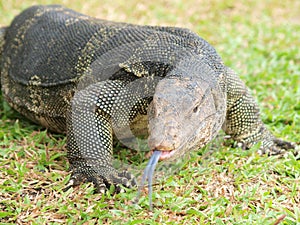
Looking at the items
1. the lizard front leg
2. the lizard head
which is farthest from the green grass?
the lizard head

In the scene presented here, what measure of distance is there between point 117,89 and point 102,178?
0.86m

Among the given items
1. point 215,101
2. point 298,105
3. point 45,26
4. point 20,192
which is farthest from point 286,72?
point 20,192

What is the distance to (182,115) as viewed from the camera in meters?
3.47

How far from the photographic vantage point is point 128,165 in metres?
4.46

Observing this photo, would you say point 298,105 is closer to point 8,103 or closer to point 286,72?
Result: point 286,72

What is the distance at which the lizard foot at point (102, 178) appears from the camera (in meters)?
3.97

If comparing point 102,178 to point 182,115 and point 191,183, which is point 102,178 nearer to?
point 191,183

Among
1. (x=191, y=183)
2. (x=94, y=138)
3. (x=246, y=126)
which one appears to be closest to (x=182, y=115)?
(x=191, y=183)

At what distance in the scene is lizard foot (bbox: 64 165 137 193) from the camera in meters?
3.97

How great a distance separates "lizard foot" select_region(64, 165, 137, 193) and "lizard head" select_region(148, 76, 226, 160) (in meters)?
0.66

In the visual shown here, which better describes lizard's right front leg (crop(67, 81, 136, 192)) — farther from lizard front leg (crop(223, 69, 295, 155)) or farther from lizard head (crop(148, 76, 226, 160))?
lizard front leg (crop(223, 69, 295, 155))

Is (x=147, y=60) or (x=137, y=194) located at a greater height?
(x=147, y=60)

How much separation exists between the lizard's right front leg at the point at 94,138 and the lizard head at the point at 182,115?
1.97 ft

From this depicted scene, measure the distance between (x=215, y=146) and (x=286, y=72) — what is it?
2.50 metres
